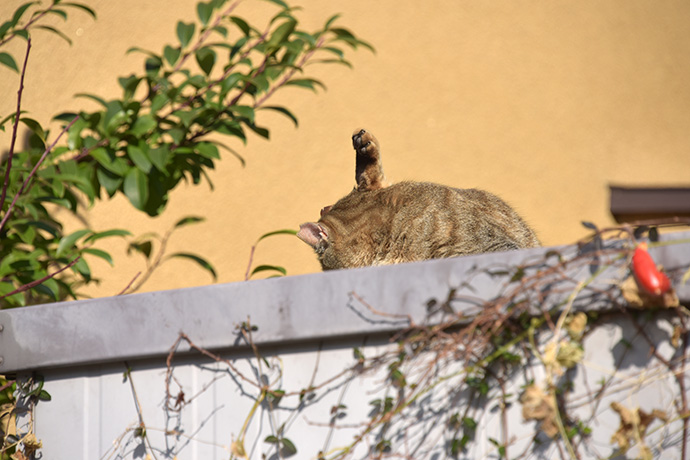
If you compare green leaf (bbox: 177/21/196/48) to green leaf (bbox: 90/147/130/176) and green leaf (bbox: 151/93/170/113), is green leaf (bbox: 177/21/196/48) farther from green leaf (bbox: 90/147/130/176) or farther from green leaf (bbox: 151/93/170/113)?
green leaf (bbox: 90/147/130/176)

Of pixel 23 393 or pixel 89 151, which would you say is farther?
pixel 89 151

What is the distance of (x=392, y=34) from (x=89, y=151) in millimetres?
1994

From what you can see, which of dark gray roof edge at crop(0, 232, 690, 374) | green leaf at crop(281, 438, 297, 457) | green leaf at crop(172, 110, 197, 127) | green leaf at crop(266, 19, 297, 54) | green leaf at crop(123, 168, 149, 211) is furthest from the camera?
green leaf at crop(266, 19, 297, 54)

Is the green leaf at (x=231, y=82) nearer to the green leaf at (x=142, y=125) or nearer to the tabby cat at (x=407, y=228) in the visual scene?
the green leaf at (x=142, y=125)

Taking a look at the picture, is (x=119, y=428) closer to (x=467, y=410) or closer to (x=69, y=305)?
(x=69, y=305)

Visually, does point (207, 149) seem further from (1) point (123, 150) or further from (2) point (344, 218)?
(2) point (344, 218)

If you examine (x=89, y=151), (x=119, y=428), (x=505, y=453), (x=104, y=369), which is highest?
(x=89, y=151)

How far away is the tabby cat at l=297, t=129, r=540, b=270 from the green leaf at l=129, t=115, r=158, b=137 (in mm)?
529

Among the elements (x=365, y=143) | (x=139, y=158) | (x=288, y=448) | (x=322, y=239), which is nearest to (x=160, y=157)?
(x=139, y=158)

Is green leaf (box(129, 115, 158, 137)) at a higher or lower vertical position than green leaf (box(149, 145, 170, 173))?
higher

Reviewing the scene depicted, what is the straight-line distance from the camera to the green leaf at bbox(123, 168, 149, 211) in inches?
79.9

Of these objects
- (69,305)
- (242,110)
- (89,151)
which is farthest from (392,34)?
(69,305)

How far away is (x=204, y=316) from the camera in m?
1.41

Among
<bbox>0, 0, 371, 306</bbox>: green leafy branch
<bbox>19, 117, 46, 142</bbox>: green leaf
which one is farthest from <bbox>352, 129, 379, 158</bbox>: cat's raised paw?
<bbox>19, 117, 46, 142</bbox>: green leaf
